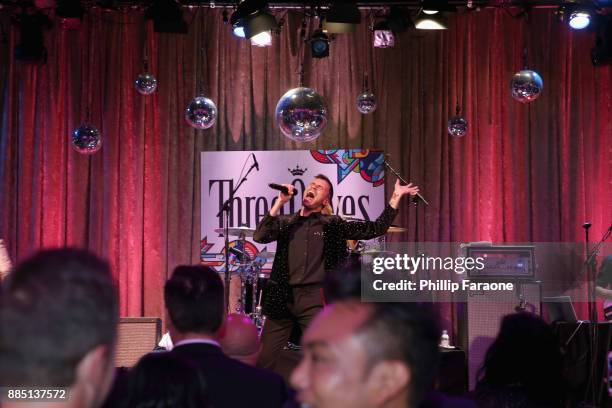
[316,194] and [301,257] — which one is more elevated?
[316,194]

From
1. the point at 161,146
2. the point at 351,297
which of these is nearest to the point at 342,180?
the point at 161,146

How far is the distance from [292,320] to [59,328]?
182 inches

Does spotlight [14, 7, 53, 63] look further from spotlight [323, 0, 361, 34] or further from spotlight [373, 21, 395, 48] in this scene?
spotlight [373, 21, 395, 48]

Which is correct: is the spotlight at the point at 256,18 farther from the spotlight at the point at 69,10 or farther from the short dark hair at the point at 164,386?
the short dark hair at the point at 164,386

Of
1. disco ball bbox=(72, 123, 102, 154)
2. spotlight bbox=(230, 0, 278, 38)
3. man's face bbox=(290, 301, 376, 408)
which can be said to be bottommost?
man's face bbox=(290, 301, 376, 408)

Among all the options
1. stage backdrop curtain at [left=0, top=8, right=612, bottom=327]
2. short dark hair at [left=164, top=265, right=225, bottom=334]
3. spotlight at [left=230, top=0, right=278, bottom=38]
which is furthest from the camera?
stage backdrop curtain at [left=0, top=8, right=612, bottom=327]

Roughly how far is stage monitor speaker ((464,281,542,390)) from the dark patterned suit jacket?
1469 mm

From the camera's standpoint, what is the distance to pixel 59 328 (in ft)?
3.34

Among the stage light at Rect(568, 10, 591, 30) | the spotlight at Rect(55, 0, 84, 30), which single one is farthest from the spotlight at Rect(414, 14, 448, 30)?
the spotlight at Rect(55, 0, 84, 30)

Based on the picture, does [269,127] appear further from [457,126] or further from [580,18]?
[580,18]

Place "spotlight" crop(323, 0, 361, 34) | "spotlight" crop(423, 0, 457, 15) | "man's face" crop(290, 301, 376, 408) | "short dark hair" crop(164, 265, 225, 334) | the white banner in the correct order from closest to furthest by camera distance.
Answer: "man's face" crop(290, 301, 376, 408), "short dark hair" crop(164, 265, 225, 334), "spotlight" crop(423, 0, 457, 15), "spotlight" crop(323, 0, 361, 34), the white banner

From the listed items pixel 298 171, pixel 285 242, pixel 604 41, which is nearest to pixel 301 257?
pixel 285 242

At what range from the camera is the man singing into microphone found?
552 cm

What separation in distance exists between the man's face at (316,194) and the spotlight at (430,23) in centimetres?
181
